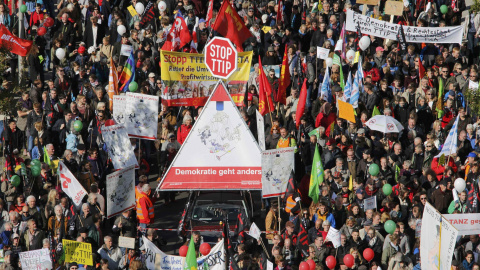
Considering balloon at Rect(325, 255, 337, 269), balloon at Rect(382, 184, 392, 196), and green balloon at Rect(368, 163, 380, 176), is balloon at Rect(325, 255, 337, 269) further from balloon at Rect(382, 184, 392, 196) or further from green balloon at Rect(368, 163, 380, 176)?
green balloon at Rect(368, 163, 380, 176)

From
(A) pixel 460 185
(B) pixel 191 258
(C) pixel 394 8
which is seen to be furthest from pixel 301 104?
(B) pixel 191 258

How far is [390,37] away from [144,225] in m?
8.82

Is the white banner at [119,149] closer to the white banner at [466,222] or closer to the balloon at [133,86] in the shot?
the balloon at [133,86]

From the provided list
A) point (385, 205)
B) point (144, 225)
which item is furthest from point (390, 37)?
point (144, 225)

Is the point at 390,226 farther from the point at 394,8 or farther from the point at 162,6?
the point at 162,6

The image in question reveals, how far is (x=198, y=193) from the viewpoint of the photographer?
25234 mm

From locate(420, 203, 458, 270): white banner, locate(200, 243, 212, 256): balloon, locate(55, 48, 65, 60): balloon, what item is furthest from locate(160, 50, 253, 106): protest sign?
locate(420, 203, 458, 270): white banner

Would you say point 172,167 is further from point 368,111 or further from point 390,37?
point 390,37

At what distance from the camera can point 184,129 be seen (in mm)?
27531

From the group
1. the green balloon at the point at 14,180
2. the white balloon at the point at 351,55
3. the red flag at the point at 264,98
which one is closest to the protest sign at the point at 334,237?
the red flag at the point at 264,98

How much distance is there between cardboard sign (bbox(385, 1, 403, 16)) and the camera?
Answer: 30828mm

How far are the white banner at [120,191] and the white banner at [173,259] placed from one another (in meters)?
1.43

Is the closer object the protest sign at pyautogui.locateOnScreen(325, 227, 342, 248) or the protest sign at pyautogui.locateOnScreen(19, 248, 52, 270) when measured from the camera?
the protest sign at pyautogui.locateOnScreen(19, 248, 52, 270)

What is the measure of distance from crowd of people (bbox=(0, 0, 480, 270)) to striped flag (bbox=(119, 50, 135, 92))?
33 centimetres
